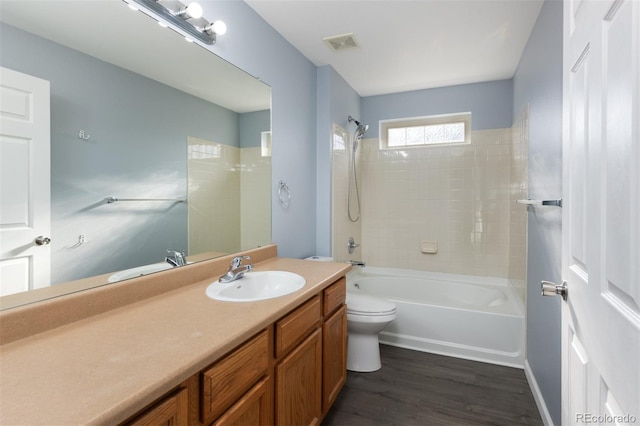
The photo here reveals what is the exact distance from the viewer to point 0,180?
34.5 inches

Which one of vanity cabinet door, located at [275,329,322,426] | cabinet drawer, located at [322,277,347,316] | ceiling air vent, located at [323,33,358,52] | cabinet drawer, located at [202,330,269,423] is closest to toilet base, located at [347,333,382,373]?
cabinet drawer, located at [322,277,347,316]

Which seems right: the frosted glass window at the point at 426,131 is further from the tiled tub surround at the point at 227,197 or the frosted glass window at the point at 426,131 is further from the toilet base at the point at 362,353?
the toilet base at the point at 362,353

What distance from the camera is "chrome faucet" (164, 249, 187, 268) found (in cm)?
144

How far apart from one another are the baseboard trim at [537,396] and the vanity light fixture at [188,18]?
108 inches

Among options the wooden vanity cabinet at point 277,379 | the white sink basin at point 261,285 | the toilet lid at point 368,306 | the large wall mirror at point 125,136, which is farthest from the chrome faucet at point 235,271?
the toilet lid at point 368,306

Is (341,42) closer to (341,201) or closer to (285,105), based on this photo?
(285,105)

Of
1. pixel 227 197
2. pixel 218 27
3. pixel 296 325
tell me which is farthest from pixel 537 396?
pixel 218 27

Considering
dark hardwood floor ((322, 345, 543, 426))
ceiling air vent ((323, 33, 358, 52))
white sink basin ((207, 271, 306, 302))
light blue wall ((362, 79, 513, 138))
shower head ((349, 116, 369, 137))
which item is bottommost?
dark hardwood floor ((322, 345, 543, 426))

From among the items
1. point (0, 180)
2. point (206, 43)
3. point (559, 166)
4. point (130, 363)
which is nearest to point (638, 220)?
point (130, 363)

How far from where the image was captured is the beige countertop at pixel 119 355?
613 mm

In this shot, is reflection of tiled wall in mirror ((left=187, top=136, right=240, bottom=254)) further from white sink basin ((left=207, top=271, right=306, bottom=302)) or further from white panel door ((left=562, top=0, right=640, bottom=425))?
white panel door ((left=562, top=0, right=640, bottom=425))

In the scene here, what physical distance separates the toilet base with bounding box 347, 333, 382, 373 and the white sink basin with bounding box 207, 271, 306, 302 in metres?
0.95

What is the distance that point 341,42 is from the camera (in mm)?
2383

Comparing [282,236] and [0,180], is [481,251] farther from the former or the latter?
[0,180]
